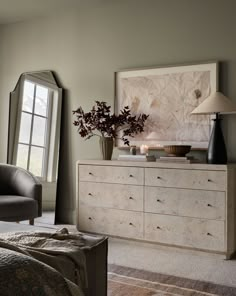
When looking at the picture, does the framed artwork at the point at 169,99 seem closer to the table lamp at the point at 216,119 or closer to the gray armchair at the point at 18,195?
the table lamp at the point at 216,119

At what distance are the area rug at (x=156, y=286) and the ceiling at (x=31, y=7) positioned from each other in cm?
296

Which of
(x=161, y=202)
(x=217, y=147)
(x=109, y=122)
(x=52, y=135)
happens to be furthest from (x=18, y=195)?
(x=217, y=147)

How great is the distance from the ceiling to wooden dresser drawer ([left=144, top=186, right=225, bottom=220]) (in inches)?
89.0

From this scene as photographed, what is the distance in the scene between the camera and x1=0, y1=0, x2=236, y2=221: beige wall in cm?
377

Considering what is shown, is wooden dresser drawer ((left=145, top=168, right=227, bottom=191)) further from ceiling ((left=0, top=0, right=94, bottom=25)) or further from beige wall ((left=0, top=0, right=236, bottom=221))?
ceiling ((left=0, top=0, right=94, bottom=25))

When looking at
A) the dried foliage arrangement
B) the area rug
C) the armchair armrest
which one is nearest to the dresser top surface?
the dried foliage arrangement

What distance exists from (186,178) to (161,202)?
13.1 inches

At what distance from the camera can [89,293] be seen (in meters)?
1.94

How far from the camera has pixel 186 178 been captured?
137 inches


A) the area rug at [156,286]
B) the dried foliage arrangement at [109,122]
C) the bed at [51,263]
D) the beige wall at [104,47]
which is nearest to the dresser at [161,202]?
the dried foliage arrangement at [109,122]

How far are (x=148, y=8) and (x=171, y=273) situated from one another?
8.80 feet

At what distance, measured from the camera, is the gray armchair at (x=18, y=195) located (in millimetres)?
3635

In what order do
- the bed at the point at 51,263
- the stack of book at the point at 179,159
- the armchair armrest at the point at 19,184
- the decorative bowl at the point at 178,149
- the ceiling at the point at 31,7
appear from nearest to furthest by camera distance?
the bed at the point at 51,263, the stack of book at the point at 179,159, the decorative bowl at the point at 178,149, the armchair armrest at the point at 19,184, the ceiling at the point at 31,7

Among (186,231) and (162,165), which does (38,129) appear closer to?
(162,165)
